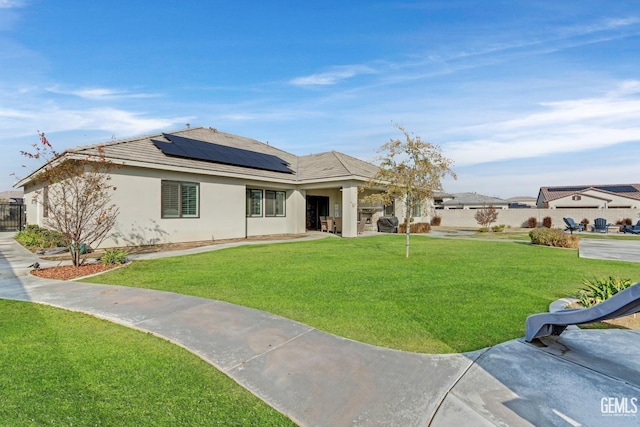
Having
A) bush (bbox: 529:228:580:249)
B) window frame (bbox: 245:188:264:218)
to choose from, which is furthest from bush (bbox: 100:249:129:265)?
bush (bbox: 529:228:580:249)

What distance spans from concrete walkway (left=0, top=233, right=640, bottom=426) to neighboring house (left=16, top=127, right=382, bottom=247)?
865 cm

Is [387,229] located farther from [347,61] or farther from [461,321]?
[461,321]

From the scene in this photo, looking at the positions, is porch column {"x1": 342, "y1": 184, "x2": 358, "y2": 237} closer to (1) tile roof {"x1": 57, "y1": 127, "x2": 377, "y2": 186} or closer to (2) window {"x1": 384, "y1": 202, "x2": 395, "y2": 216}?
(1) tile roof {"x1": 57, "y1": 127, "x2": 377, "y2": 186}

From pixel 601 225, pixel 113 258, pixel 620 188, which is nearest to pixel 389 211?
pixel 601 225

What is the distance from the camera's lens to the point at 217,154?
1653cm

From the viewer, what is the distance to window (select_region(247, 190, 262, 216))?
57.9 feet

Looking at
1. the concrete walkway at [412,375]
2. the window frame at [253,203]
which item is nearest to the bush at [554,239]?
the concrete walkway at [412,375]

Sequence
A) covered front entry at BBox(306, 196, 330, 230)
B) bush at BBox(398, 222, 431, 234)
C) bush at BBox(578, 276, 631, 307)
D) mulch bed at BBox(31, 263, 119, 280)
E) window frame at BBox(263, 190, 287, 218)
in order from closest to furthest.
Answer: bush at BBox(578, 276, 631, 307), mulch bed at BBox(31, 263, 119, 280), window frame at BBox(263, 190, 287, 218), bush at BBox(398, 222, 431, 234), covered front entry at BBox(306, 196, 330, 230)

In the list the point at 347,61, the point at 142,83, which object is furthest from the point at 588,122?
the point at 142,83

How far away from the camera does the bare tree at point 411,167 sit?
10.7m

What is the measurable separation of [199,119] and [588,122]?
2157 cm

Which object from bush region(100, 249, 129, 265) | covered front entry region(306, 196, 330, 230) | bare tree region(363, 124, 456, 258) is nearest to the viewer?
bush region(100, 249, 129, 265)

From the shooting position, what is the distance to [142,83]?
14227 mm

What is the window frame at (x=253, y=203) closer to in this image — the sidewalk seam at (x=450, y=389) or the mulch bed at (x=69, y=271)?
the mulch bed at (x=69, y=271)
